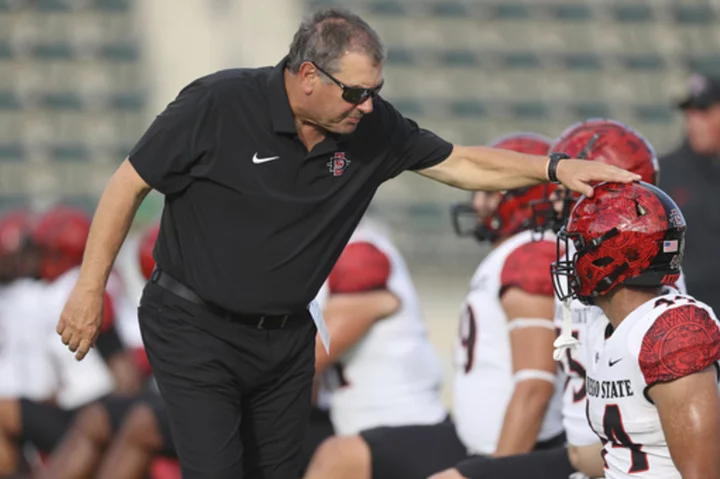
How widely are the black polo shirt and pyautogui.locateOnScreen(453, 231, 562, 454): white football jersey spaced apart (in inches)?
36.0

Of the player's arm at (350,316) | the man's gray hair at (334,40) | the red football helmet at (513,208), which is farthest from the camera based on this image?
the player's arm at (350,316)

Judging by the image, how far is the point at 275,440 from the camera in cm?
Result: 421

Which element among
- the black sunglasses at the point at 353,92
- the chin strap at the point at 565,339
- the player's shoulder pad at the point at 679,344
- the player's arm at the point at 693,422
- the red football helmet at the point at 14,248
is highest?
the black sunglasses at the point at 353,92

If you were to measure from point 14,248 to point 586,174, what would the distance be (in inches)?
188

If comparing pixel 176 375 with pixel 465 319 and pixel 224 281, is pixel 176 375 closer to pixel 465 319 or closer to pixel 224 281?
pixel 224 281

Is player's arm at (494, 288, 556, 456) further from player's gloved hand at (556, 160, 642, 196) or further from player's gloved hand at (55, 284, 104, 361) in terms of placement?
player's gloved hand at (55, 284, 104, 361)

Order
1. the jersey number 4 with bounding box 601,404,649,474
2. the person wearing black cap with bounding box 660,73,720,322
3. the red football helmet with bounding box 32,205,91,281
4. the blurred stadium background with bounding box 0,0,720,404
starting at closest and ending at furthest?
the jersey number 4 with bounding box 601,404,649,474, the person wearing black cap with bounding box 660,73,720,322, the red football helmet with bounding box 32,205,91,281, the blurred stadium background with bounding box 0,0,720,404

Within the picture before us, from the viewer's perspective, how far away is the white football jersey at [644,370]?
3221 mm

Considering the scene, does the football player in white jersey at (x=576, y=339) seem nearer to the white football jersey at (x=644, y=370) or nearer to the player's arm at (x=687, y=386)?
the white football jersey at (x=644, y=370)

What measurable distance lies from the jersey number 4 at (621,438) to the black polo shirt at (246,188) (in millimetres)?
1004

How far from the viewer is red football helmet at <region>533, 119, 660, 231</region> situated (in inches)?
171

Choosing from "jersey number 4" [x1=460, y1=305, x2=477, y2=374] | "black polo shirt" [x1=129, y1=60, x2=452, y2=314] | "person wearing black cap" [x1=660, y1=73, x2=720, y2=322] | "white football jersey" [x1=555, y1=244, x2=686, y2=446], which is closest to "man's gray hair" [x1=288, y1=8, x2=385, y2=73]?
"black polo shirt" [x1=129, y1=60, x2=452, y2=314]

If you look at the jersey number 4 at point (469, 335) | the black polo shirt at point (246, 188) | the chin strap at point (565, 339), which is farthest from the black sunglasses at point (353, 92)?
the jersey number 4 at point (469, 335)

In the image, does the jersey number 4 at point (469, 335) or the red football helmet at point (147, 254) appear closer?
the jersey number 4 at point (469, 335)
